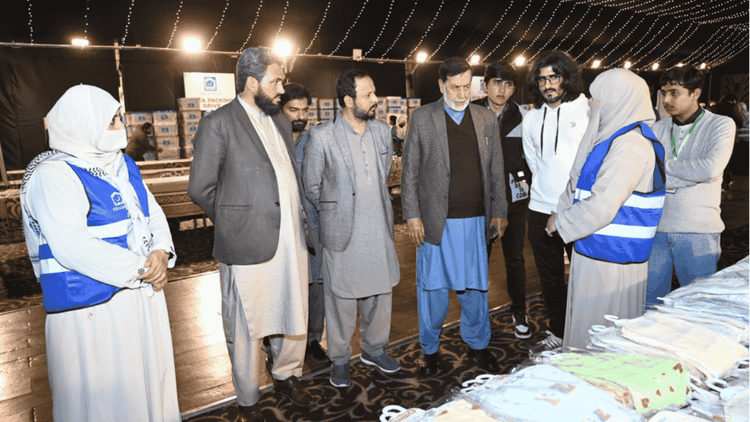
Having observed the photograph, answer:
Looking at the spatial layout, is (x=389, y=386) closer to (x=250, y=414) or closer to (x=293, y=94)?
(x=250, y=414)

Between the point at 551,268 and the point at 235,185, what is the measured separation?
1716 mm

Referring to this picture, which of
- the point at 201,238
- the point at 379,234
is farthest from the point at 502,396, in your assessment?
the point at 201,238

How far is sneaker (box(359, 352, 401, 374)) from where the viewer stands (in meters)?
2.39

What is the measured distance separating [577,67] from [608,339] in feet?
5.76

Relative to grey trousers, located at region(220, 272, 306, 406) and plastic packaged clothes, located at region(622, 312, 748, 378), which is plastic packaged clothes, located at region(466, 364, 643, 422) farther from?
grey trousers, located at region(220, 272, 306, 406)

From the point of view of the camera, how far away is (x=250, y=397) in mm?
2020

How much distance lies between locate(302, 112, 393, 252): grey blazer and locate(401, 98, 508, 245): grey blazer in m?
0.22

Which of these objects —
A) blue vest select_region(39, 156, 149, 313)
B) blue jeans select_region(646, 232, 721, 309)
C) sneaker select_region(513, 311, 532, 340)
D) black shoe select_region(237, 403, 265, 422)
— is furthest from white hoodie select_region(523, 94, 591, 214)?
blue vest select_region(39, 156, 149, 313)

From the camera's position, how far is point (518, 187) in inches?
113

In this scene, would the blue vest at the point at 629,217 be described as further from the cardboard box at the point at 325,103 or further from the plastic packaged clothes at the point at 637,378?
the cardboard box at the point at 325,103

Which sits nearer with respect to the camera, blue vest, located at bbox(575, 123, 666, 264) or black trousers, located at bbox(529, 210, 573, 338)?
blue vest, located at bbox(575, 123, 666, 264)

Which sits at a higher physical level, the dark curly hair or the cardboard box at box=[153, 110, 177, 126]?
the cardboard box at box=[153, 110, 177, 126]

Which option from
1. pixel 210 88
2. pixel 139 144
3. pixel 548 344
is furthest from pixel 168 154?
pixel 548 344

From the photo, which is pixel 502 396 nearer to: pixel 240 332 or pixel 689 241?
pixel 240 332
